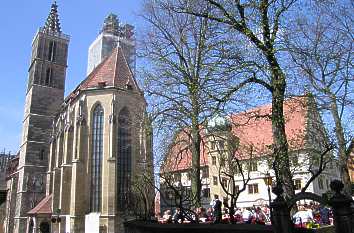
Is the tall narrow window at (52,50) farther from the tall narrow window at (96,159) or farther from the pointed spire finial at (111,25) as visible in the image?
the tall narrow window at (96,159)

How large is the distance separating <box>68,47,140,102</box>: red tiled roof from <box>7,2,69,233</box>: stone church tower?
1552 centimetres

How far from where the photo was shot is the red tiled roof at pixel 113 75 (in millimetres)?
36062

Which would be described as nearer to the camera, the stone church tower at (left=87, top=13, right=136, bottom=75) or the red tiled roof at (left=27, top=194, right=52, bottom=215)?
the red tiled roof at (left=27, top=194, right=52, bottom=215)

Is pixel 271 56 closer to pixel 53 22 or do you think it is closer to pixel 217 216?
pixel 217 216

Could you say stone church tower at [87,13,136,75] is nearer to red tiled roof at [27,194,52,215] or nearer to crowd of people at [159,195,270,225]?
red tiled roof at [27,194,52,215]

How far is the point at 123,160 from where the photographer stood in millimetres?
33938

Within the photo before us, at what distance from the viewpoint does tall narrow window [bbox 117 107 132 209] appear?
32.9 metres

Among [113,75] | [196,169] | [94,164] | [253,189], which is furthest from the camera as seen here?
[253,189]

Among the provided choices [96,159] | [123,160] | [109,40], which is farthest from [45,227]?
[109,40]

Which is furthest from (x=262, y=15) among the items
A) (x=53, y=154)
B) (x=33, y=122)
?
(x=33, y=122)

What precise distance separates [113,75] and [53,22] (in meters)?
26.2

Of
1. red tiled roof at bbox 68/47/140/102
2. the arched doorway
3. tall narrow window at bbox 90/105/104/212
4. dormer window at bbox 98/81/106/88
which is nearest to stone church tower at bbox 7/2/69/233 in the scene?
the arched doorway

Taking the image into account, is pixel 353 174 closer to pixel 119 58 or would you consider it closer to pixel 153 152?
pixel 119 58

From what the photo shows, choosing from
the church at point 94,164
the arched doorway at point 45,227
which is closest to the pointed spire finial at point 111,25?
the church at point 94,164
